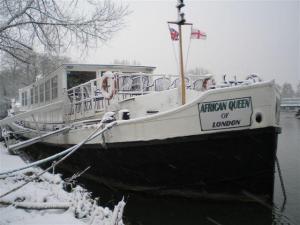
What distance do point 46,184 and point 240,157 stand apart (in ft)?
11.7

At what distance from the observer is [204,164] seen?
6.14 meters

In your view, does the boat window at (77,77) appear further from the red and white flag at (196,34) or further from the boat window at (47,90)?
the red and white flag at (196,34)

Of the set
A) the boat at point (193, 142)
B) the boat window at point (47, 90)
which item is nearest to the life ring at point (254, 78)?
the boat at point (193, 142)

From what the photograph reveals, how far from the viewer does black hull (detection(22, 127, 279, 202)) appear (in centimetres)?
583

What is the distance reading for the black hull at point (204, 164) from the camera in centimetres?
583

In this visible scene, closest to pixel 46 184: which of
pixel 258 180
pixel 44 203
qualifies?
pixel 44 203

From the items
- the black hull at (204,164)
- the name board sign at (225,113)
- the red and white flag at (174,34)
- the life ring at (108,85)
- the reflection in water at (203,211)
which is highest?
the red and white flag at (174,34)

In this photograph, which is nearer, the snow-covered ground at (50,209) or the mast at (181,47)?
the snow-covered ground at (50,209)

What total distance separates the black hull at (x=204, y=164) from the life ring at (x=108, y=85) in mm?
1148

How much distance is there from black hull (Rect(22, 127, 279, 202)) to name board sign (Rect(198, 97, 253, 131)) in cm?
15

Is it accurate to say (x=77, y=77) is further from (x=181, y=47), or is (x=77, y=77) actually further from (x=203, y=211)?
(x=203, y=211)

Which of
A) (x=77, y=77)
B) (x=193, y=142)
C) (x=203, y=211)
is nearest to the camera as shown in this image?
(x=193, y=142)

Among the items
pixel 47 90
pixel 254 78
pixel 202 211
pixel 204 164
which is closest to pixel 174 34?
pixel 254 78

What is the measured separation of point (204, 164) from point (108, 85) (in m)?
2.70
